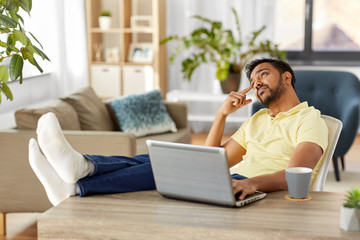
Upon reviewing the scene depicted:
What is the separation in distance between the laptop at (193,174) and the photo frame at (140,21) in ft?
14.2

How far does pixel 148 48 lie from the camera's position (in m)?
6.06

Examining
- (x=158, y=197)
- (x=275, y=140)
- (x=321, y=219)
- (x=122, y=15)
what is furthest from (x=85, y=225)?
(x=122, y=15)

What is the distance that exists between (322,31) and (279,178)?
4.80 m

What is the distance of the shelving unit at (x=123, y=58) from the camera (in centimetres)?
592

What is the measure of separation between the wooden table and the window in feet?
15.7

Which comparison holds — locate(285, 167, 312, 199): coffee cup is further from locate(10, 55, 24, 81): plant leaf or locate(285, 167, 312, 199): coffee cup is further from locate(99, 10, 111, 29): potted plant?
locate(99, 10, 111, 29): potted plant

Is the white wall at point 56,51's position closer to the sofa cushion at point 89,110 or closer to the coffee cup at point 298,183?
the sofa cushion at point 89,110

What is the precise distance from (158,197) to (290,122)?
0.74 meters

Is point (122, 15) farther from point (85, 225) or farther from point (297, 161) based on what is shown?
point (85, 225)

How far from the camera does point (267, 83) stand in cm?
243

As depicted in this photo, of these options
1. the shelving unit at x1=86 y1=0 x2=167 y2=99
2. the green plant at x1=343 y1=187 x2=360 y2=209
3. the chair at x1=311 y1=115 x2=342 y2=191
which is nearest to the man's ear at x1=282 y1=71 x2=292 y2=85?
the chair at x1=311 y1=115 x2=342 y2=191

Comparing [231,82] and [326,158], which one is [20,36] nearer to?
[326,158]

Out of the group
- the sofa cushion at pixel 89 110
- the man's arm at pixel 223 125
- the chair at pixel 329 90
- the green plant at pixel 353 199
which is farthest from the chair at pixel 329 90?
the green plant at pixel 353 199

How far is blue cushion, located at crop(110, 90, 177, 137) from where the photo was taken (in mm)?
4254
